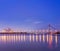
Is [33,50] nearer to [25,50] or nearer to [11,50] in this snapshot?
[25,50]

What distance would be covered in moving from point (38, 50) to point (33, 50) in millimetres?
484

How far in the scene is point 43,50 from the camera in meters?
15.2

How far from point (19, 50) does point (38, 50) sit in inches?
72.7

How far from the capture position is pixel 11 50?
14797 millimetres

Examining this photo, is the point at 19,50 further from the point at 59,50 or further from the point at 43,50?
the point at 59,50

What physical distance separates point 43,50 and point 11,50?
310cm

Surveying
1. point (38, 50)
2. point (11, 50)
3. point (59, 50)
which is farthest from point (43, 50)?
point (11, 50)

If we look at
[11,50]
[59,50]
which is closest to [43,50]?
[59,50]

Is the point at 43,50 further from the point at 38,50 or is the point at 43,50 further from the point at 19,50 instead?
the point at 19,50

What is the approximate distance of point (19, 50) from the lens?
14688mm

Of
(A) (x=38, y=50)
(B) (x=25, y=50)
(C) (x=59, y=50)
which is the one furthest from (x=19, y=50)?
(C) (x=59, y=50)

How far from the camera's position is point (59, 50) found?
15.6 metres

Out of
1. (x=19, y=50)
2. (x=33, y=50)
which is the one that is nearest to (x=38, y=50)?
(x=33, y=50)

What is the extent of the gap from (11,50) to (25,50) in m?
1.35
